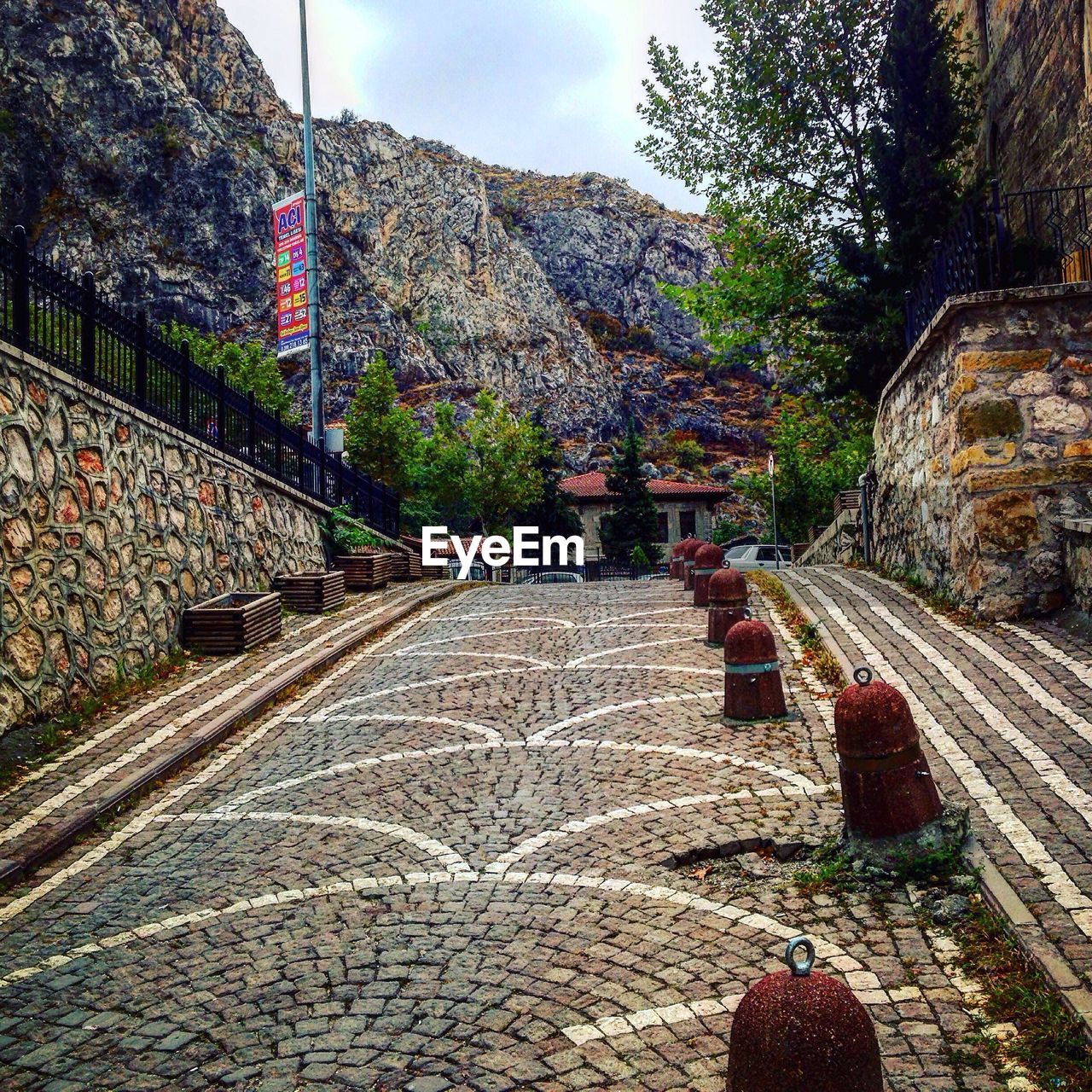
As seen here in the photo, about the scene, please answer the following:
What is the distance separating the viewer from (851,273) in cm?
1814

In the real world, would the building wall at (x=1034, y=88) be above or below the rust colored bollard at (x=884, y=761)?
above

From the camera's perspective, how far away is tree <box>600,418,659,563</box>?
58500 millimetres

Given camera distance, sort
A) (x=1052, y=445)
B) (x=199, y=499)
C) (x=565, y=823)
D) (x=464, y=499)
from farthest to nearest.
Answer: (x=464, y=499)
(x=199, y=499)
(x=1052, y=445)
(x=565, y=823)

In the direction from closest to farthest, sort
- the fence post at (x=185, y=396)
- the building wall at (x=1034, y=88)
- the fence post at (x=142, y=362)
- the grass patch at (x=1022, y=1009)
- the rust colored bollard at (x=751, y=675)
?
1. the grass patch at (x=1022, y=1009)
2. the rust colored bollard at (x=751, y=675)
3. the fence post at (x=142, y=362)
4. the fence post at (x=185, y=396)
5. the building wall at (x=1034, y=88)

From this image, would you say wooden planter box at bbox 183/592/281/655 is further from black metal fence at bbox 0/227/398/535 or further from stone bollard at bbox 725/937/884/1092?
stone bollard at bbox 725/937/884/1092

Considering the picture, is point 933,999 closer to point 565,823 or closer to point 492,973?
point 492,973

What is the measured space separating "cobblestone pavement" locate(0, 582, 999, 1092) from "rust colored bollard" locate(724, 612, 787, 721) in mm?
186

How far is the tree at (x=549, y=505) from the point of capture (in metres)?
55.0

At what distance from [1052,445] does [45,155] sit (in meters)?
80.0

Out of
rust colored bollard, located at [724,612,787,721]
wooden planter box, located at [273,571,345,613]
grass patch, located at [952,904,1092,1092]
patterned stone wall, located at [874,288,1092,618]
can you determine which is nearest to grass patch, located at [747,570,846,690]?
rust colored bollard, located at [724,612,787,721]

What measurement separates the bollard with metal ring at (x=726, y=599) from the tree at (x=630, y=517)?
154 ft

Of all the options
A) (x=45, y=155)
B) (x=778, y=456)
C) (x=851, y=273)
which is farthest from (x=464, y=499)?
(x=45, y=155)

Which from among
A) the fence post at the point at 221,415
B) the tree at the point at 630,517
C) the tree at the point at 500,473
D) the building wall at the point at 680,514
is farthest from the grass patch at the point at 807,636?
the building wall at the point at 680,514

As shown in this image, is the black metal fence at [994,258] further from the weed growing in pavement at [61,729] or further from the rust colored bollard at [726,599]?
the weed growing in pavement at [61,729]
